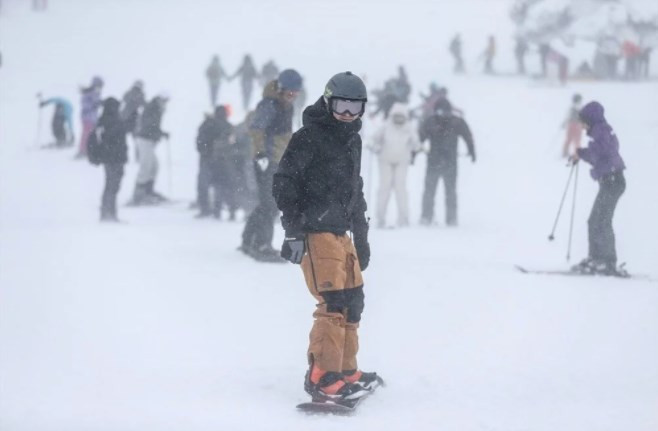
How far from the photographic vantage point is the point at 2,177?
18.2 metres

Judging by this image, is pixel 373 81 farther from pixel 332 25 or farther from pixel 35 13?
pixel 35 13

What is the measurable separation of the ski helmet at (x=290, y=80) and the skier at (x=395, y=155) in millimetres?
4610

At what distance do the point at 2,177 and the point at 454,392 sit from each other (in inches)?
552

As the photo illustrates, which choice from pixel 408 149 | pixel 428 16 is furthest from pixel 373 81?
pixel 408 149

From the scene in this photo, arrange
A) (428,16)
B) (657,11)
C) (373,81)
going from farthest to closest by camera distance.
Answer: (428,16)
(657,11)
(373,81)

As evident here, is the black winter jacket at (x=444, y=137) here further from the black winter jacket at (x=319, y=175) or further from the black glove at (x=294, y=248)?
the black glove at (x=294, y=248)

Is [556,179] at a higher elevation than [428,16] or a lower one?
lower

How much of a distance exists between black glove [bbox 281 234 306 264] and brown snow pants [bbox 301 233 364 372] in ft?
0.27

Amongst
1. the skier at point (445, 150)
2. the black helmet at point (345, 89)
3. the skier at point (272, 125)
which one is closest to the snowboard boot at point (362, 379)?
the black helmet at point (345, 89)

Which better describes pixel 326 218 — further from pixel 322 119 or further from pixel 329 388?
pixel 329 388

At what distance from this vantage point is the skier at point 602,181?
29.5ft

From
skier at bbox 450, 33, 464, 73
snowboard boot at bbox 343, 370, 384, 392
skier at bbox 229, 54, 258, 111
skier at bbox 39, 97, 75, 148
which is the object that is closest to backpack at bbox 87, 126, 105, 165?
snowboard boot at bbox 343, 370, 384, 392

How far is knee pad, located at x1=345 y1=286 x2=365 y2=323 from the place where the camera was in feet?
17.5

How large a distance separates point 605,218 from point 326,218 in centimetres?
460
